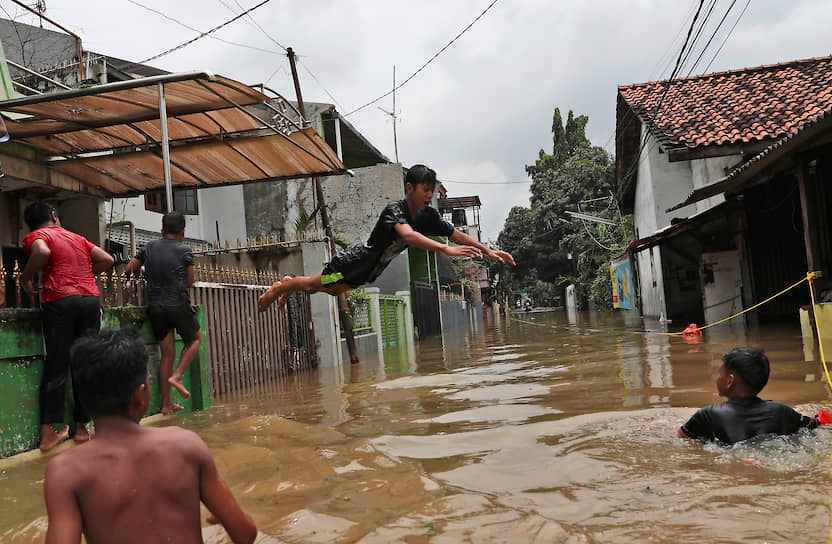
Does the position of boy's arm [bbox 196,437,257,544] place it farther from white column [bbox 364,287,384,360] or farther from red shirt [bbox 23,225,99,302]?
white column [bbox 364,287,384,360]

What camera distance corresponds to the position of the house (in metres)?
11.2

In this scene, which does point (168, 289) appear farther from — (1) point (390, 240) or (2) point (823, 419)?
(2) point (823, 419)

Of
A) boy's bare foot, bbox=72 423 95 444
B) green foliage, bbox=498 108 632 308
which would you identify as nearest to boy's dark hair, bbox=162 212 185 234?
boy's bare foot, bbox=72 423 95 444

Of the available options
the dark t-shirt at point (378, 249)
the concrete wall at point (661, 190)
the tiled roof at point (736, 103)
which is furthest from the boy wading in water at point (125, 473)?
the concrete wall at point (661, 190)

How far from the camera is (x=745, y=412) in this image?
12.1 feet

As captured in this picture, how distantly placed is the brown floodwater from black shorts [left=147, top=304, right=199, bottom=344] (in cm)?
77

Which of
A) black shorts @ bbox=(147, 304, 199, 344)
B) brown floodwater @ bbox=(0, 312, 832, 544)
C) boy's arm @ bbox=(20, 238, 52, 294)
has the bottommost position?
brown floodwater @ bbox=(0, 312, 832, 544)

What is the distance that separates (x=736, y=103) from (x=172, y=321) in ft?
51.5

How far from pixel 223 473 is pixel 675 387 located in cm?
406

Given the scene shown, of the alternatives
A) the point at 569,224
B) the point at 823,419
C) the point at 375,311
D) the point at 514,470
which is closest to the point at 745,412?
the point at 823,419

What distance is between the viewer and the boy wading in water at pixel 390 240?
5398 millimetres

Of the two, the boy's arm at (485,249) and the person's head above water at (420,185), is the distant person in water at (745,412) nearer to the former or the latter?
the boy's arm at (485,249)

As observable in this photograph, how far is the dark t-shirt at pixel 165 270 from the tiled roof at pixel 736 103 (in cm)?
1196

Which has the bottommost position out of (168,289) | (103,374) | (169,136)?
(103,374)
